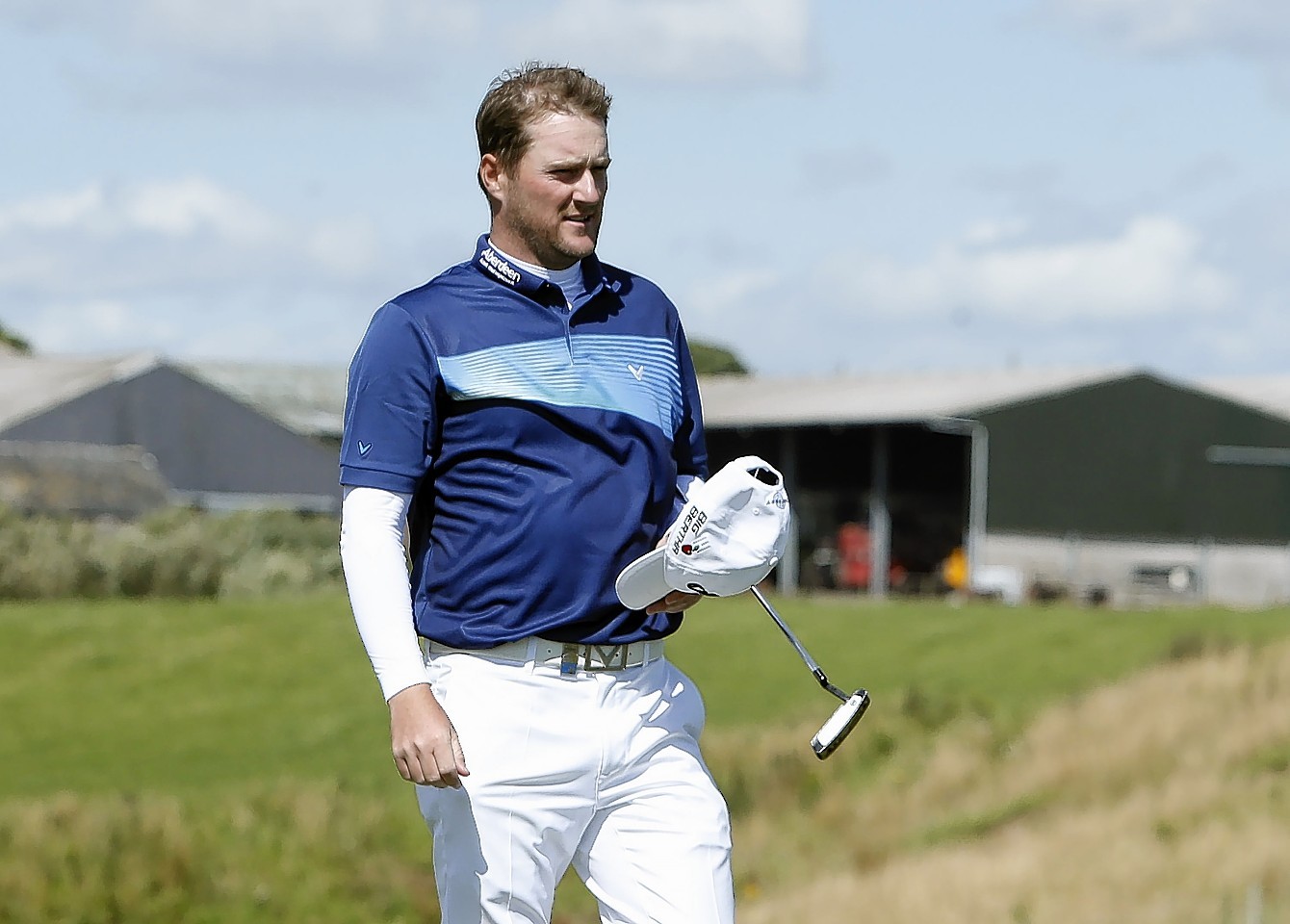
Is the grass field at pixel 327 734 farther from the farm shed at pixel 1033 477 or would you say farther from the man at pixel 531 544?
the man at pixel 531 544

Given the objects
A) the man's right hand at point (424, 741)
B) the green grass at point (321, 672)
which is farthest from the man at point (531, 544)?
the green grass at point (321, 672)

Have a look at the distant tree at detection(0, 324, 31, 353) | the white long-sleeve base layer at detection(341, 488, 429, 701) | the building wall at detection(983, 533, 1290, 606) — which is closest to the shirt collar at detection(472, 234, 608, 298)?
the white long-sleeve base layer at detection(341, 488, 429, 701)

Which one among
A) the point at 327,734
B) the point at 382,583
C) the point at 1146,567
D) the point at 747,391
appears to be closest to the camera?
the point at 382,583

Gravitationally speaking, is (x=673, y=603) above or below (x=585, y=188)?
below

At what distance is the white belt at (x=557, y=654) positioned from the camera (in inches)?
181

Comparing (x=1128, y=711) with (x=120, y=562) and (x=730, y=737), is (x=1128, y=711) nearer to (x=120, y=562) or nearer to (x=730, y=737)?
(x=730, y=737)

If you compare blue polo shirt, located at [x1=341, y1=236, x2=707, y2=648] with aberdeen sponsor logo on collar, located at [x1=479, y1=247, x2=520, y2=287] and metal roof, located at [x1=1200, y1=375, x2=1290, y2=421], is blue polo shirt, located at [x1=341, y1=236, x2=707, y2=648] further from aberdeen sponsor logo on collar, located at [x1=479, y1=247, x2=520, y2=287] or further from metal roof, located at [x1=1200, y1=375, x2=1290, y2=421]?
metal roof, located at [x1=1200, y1=375, x2=1290, y2=421]

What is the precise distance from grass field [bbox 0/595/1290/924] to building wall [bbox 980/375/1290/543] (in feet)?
34.5

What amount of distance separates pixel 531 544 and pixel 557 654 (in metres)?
0.24

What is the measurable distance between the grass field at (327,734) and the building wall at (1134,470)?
10504 millimetres

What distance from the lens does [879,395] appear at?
47438 millimetres

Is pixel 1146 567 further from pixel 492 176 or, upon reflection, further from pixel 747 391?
pixel 492 176

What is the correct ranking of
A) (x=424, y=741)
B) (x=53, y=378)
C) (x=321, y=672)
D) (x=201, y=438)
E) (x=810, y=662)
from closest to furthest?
1. (x=424, y=741)
2. (x=810, y=662)
3. (x=321, y=672)
4. (x=201, y=438)
5. (x=53, y=378)

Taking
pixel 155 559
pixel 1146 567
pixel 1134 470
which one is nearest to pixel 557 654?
pixel 155 559
